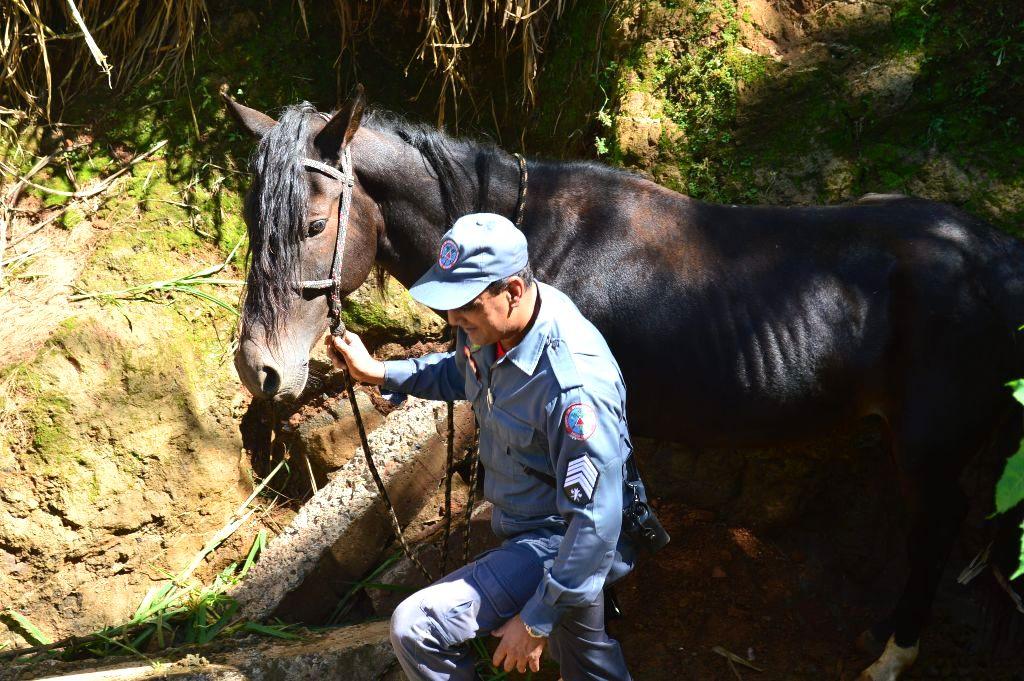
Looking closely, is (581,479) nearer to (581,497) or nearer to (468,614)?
(581,497)

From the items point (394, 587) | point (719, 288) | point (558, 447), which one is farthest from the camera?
point (394, 587)

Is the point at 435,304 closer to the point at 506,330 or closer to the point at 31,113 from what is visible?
the point at 506,330

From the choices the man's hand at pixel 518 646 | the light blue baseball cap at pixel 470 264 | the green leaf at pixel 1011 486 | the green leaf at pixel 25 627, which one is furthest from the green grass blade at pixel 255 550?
the green leaf at pixel 1011 486

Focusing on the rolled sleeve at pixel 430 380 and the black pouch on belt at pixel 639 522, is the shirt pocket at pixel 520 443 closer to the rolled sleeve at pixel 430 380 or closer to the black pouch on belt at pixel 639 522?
the black pouch on belt at pixel 639 522

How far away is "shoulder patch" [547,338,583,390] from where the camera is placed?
216cm

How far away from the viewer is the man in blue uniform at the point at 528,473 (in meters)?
2.13

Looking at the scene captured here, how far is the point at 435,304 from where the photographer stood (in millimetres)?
2088

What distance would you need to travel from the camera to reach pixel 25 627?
398 cm

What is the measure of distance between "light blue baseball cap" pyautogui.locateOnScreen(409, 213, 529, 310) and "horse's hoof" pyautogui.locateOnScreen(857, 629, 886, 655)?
7.49 ft

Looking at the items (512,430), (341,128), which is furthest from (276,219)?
(512,430)

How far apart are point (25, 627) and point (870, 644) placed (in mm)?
3764

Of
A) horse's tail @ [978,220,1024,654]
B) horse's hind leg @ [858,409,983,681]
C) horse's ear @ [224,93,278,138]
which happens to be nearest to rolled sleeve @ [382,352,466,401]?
horse's ear @ [224,93,278,138]

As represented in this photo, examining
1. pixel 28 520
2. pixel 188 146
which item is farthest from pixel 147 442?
pixel 188 146

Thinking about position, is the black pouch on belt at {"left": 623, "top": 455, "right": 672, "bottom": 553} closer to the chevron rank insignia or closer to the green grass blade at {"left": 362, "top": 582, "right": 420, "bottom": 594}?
the chevron rank insignia
